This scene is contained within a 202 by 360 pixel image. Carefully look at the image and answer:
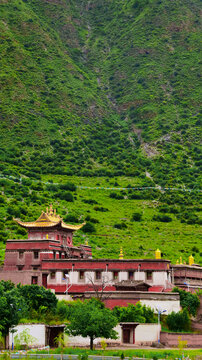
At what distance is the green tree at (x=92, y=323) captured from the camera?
66000 millimetres

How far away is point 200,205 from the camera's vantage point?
163 meters

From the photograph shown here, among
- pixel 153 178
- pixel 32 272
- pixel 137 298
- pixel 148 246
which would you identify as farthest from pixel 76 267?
pixel 153 178

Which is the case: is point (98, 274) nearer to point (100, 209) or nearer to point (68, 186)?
point (100, 209)

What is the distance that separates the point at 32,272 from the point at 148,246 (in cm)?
4564

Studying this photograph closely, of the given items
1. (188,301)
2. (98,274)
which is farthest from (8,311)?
(188,301)

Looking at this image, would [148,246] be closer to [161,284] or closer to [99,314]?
[161,284]

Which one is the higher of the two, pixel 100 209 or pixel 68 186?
pixel 68 186

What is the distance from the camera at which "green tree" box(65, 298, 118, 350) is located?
66.0 meters

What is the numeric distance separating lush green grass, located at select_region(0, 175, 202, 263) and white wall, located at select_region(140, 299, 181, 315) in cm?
3547

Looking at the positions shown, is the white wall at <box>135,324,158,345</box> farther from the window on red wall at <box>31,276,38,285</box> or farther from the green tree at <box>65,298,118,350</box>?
the window on red wall at <box>31,276,38,285</box>

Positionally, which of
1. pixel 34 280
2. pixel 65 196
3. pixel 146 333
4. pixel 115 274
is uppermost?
pixel 65 196

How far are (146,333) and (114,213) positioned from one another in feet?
262

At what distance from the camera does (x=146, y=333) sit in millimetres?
72750

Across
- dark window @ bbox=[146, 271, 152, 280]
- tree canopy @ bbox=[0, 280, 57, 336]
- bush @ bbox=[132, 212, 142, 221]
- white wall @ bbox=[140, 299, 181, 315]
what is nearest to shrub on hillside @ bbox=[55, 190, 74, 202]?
bush @ bbox=[132, 212, 142, 221]
